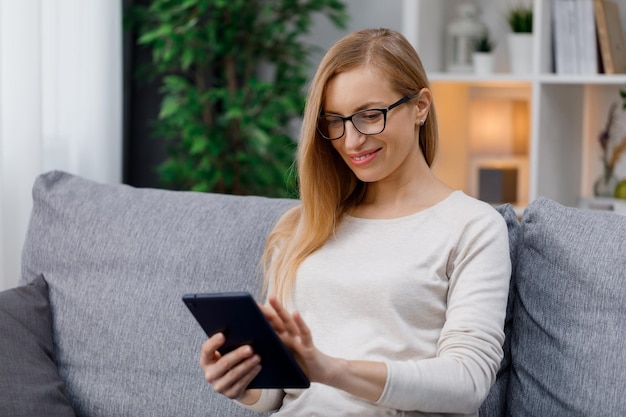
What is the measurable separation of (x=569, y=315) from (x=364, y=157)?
0.43 metres

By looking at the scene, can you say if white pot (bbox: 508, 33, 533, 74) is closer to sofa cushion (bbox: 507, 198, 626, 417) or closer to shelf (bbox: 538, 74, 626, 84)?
shelf (bbox: 538, 74, 626, 84)

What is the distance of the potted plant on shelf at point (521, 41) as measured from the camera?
2959 mm

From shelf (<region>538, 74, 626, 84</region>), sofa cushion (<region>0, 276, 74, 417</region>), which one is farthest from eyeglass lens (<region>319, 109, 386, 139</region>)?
shelf (<region>538, 74, 626, 84</region>)

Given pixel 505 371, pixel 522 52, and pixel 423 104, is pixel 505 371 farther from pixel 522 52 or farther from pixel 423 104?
pixel 522 52

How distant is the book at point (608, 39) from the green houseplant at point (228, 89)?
891 mm

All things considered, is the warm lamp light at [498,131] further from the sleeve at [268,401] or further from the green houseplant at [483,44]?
the sleeve at [268,401]

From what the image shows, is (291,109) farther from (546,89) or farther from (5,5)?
(5,5)

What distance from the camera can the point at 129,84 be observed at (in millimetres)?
3426

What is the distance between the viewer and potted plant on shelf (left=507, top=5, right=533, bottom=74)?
296 cm

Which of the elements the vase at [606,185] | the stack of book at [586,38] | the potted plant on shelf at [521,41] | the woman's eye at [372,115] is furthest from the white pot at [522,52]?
the woman's eye at [372,115]

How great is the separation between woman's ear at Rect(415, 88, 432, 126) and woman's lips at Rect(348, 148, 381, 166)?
10 centimetres

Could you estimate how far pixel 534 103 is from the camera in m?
2.82

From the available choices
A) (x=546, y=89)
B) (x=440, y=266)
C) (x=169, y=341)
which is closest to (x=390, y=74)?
(x=440, y=266)

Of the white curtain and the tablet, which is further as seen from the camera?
the white curtain
